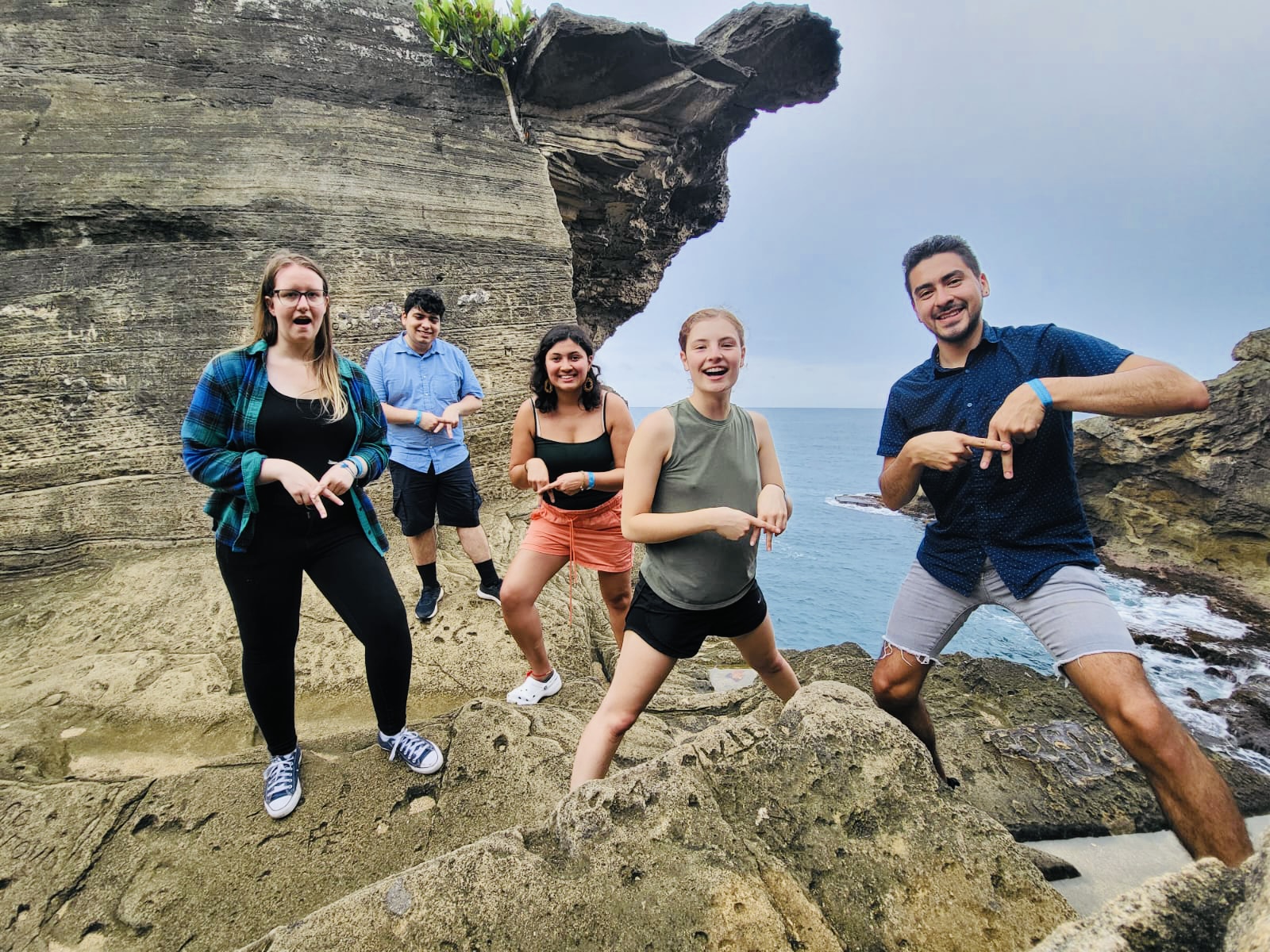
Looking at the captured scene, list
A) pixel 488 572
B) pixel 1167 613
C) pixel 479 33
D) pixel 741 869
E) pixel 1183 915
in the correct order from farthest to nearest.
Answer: pixel 1167 613 → pixel 479 33 → pixel 488 572 → pixel 741 869 → pixel 1183 915

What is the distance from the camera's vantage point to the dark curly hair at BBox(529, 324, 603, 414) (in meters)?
2.90

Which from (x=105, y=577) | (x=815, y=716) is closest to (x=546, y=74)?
(x=105, y=577)

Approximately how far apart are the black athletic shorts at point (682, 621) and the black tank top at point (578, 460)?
778 mm

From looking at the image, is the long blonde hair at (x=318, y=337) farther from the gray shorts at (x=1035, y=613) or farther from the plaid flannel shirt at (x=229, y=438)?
the gray shorts at (x=1035, y=613)

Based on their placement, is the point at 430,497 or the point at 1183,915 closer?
the point at 1183,915

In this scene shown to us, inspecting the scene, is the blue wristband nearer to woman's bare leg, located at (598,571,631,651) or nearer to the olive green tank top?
the olive green tank top

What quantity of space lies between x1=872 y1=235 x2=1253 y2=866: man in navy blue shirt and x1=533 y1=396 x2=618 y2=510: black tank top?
1.37 m

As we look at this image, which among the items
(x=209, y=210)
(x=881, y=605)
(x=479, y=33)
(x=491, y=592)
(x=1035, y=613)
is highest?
(x=479, y=33)

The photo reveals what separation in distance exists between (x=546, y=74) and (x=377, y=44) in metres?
2.00

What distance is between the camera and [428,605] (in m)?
4.17

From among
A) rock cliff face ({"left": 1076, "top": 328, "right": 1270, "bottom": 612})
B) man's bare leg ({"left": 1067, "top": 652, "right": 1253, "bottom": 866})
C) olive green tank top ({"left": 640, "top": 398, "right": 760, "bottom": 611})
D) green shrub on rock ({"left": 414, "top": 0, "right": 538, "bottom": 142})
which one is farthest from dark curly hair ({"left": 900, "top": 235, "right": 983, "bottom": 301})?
rock cliff face ({"left": 1076, "top": 328, "right": 1270, "bottom": 612})

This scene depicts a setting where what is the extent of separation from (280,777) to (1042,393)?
3.38 m

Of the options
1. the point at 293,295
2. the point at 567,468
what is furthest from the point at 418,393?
the point at 293,295

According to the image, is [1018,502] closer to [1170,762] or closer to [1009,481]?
[1009,481]
